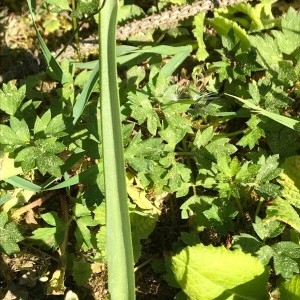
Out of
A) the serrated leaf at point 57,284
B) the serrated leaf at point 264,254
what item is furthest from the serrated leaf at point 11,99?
the serrated leaf at point 264,254

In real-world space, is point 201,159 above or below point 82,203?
above

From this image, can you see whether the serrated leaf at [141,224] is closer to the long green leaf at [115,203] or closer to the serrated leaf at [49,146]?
the serrated leaf at [49,146]

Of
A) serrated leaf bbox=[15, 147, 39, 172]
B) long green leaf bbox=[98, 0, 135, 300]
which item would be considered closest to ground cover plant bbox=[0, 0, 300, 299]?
serrated leaf bbox=[15, 147, 39, 172]

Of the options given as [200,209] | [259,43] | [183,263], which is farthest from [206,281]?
[259,43]

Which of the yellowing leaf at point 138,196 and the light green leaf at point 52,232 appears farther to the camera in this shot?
the yellowing leaf at point 138,196

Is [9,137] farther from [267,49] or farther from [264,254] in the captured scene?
[267,49]

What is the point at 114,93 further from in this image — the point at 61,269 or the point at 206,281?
the point at 61,269
